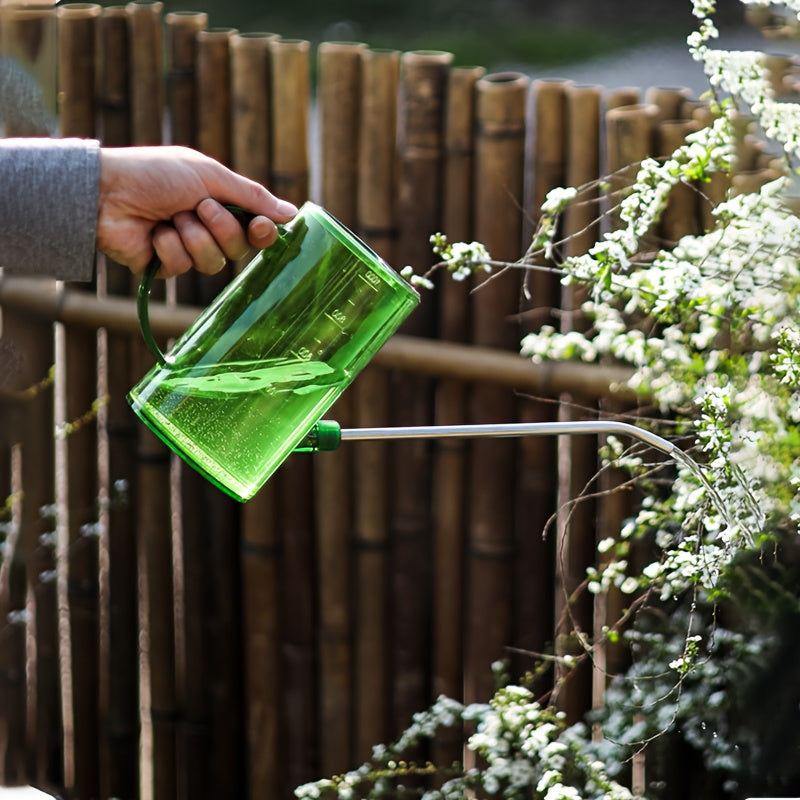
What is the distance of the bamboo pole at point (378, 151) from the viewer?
1930 mm

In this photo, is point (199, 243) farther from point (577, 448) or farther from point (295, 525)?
point (295, 525)

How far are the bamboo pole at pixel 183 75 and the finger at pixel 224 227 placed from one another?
1015mm

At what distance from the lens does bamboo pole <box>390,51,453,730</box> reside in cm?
191

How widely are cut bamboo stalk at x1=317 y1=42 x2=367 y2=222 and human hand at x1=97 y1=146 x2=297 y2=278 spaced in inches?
32.7

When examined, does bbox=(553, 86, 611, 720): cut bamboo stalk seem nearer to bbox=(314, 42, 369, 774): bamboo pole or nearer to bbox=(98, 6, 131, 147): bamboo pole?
bbox=(314, 42, 369, 774): bamboo pole

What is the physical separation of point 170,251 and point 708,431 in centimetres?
52

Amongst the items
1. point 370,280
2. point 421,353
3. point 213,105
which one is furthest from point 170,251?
point 213,105

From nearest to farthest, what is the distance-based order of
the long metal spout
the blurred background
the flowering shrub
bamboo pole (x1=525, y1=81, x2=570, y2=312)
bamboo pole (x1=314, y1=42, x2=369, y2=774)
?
the long metal spout, the flowering shrub, bamboo pole (x1=525, y1=81, x2=570, y2=312), bamboo pole (x1=314, y1=42, x2=369, y2=774), the blurred background

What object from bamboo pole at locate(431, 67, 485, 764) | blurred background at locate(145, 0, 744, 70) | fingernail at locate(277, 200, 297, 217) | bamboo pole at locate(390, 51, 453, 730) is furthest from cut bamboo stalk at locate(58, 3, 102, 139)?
blurred background at locate(145, 0, 744, 70)

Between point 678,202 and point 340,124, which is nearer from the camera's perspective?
point 678,202

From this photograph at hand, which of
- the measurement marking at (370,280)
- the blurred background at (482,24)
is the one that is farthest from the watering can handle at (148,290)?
the blurred background at (482,24)

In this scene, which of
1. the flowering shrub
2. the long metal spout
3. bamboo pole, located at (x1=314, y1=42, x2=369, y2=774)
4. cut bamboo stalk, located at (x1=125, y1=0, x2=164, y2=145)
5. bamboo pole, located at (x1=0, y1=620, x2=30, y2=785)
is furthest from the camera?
bamboo pole, located at (x1=0, y1=620, x2=30, y2=785)

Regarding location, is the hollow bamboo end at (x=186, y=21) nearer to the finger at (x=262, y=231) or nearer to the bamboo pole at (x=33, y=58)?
the bamboo pole at (x=33, y=58)

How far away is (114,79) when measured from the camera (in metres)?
2.09
